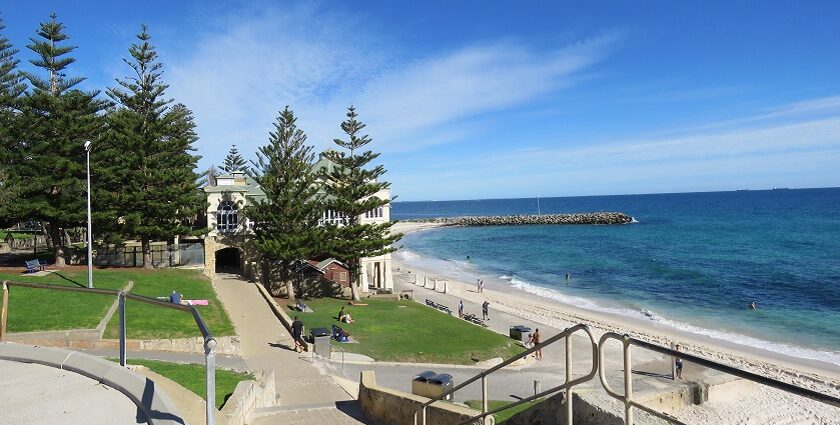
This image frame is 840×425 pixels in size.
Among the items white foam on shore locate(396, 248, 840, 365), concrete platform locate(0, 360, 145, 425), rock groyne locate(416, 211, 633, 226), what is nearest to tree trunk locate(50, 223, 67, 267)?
concrete platform locate(0, 360, 145, 425)

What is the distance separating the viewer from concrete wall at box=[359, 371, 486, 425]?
7.42 metres

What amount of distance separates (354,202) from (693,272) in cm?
3081

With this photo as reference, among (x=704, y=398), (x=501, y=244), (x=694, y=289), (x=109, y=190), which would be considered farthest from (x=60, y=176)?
(x=501, y=244)

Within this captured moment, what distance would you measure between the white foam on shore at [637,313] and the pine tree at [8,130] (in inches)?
1147

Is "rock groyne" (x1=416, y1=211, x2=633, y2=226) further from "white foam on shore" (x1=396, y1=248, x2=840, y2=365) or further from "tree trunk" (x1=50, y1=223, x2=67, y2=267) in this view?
"tree trunk" (x1=50, y1=223, x2=67, y2=267)

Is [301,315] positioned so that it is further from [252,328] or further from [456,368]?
[456,368]

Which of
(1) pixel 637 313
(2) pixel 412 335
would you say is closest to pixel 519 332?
(2) pixel 412 335

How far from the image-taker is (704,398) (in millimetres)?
10422

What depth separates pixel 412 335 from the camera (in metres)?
19.9

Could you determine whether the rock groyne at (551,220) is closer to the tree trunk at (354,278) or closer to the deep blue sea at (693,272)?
the deep blue sea at (693,272)

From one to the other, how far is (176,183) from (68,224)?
16.2ft

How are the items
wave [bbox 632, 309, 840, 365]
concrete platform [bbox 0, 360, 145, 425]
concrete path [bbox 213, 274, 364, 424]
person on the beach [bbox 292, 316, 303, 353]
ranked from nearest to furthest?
concrete platform [bbox 0, 360, 145, 425], concrete path [bbox 213, 274, 364, 424], person on the beach [bbox 292, 316, 303, 353], wave [bbox 632, 309, 840, 365]

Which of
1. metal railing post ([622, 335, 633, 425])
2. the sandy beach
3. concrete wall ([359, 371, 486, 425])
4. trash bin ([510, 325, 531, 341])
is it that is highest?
metal railing post ([622, 335, 633, 425])

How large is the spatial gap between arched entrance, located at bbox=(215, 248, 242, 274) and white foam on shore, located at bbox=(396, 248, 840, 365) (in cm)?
1899
